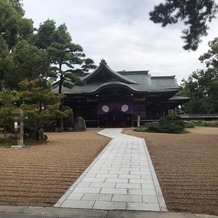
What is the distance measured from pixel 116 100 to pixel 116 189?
84.1ft

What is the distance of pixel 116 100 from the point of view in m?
31.5

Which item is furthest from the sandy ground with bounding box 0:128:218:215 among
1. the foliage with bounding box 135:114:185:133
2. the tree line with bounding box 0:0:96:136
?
the foliage with bounding box 135:114:185:133

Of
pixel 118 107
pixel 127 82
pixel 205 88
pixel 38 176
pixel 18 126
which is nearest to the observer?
pixel 38 176

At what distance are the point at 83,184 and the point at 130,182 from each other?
3.37 feet

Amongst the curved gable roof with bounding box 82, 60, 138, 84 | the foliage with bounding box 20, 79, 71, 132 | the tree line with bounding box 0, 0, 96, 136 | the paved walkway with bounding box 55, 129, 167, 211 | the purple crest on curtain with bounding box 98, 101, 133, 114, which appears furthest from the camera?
the curved gable roof with bounding box 82, 60, 138, 84

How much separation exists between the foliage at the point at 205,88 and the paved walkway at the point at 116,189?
3263 centimetres

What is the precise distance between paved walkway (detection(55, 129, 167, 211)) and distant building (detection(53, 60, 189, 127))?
845 inches

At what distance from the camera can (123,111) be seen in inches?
1232

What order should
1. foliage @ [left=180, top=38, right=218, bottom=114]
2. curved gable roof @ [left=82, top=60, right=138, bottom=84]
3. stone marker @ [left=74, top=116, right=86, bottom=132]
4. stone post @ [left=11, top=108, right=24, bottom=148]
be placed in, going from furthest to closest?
foliage @ [left=180, top=38, right=218, bottom=114] → curved gable roof @ [left=82, top=60, right=138, bottom=84] → stone marker @ [left=74, top=116, right=86, bottom=132] → stone post @ [left=11, top=108, right=24, bottom=148]

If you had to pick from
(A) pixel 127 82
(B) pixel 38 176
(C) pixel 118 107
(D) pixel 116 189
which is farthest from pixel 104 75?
(D) pixel 116 189

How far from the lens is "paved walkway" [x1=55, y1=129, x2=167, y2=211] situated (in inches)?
196

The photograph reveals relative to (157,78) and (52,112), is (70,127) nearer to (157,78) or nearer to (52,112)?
(52,112)

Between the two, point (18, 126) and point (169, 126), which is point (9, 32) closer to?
point (18, 126)

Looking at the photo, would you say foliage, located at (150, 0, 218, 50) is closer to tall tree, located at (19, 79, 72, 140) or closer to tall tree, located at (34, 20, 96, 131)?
tall tree, located at (19, 79, 72, 140)
